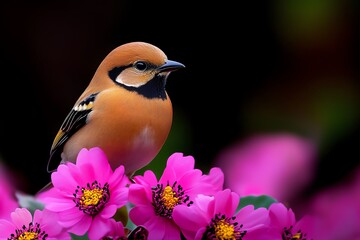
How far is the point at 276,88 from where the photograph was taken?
2.32m

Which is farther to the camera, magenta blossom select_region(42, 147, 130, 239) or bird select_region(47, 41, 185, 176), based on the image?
bird select_region(47, 41, 185, 176)

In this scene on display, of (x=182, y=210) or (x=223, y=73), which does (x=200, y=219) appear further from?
(x=223, y=73)

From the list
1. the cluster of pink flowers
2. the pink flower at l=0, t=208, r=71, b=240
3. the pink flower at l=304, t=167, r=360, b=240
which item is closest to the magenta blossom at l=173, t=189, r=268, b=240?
the cluster of pink flowers

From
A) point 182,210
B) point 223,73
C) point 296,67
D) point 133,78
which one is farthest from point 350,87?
point 182,210

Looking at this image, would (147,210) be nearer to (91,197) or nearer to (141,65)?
(91,197)

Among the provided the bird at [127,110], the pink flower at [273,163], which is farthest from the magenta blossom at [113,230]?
the pink flower at [273,163]

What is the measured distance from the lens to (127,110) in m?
0.82

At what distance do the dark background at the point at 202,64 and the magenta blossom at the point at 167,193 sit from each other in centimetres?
130

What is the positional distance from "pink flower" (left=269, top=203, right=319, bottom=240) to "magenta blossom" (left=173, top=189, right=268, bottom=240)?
0.01 m

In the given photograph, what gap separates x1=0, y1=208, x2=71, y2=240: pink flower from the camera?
70cm

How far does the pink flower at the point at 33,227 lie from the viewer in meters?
0.70

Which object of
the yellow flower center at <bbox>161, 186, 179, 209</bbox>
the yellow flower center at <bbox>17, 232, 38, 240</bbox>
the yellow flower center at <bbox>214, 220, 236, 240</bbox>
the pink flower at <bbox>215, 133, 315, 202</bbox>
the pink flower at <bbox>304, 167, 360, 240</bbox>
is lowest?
the yellow flower center at <bbox>17, 232, 38, 240</bbox>

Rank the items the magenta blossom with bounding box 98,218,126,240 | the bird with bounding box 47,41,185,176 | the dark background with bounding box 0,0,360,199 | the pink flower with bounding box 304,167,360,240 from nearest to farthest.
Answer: the magenta blossom with bounding box 98,218,126,240
the bird with bounding box 47,41,185,176
the pink flower with bounding box 304,167,360,240
the dark background with bounding box 0,0,360,199

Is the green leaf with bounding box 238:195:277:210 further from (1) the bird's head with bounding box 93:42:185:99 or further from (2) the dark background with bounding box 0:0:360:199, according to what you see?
(2) the dark background with bounding box 0:0:360:199
